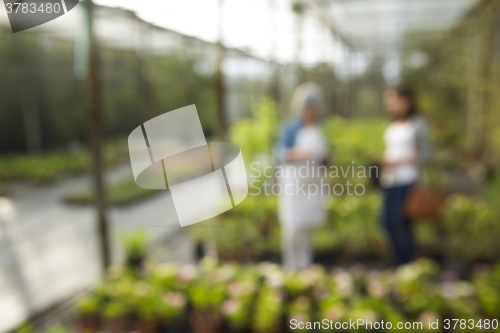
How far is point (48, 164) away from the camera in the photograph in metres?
2.38

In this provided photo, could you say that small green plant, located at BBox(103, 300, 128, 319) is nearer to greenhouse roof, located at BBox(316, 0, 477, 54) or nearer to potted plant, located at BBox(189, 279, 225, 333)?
potted plant, located at BBox(189, 279, 225, 333)

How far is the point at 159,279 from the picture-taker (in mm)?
Result: 1602

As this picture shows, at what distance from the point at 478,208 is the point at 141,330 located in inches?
83.1

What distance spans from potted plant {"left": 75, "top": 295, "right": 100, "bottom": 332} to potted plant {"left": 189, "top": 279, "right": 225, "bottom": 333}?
1.14 feet

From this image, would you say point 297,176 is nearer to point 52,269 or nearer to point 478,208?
point 52,269

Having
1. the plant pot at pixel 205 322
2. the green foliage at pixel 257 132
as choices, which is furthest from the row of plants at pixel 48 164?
the green foliage at pixel 257 132

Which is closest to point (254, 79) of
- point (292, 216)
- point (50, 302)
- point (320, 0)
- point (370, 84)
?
point (320, 0)

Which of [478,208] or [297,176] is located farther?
[478,208]

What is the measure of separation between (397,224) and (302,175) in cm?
86

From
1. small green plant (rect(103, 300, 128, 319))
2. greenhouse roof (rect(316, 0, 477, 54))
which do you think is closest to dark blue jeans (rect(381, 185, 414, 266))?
small green plant (rect(103, 300, 128, 319))

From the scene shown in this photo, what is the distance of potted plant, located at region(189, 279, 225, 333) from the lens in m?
1.42

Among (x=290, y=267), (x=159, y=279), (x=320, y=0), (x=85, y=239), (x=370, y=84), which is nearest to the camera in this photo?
(x=159, y=279)

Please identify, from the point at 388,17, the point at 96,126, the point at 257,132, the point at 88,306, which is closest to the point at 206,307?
the point at 88,306

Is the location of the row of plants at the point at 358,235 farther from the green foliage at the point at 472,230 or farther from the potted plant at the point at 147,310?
A: the potted plant at the point at 147,310
